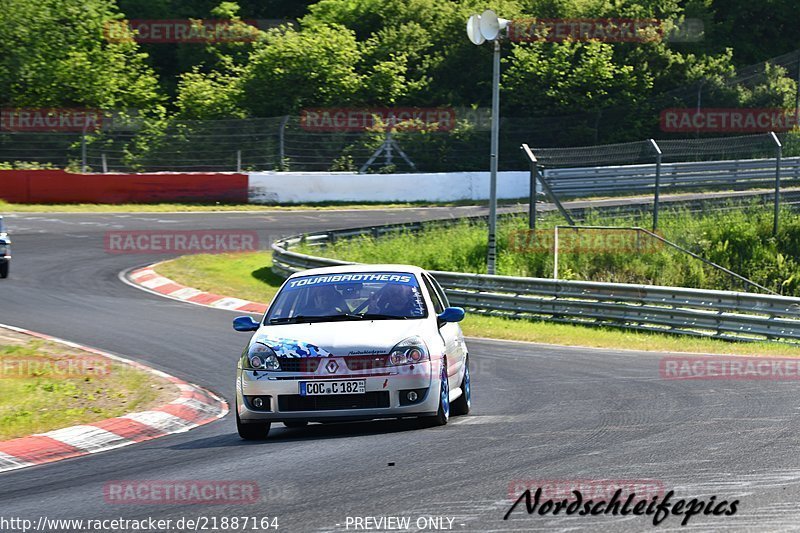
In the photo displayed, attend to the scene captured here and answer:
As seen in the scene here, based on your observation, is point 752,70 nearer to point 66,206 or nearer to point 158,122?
point 158,122

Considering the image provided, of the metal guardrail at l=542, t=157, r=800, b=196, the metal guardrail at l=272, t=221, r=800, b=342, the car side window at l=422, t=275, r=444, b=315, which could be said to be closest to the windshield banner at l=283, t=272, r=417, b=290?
the car side window at l=422, t=275, r=444, b=315

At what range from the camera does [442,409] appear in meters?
8.95

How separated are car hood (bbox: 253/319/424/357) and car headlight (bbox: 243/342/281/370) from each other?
4 centimetres

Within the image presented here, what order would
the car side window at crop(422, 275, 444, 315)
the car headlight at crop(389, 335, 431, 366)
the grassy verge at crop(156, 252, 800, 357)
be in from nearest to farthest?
the car headlight at crop(389, 335, 431, 366) < the car side window at crop(422, 275, 444, 315) < the grassy verge at crop(156, 252, 800, 357)

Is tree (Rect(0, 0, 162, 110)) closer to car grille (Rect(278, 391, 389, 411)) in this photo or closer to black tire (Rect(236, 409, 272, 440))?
black tire (Rect(236, 409, 272, 440))

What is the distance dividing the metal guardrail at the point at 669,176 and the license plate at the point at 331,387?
15.5 metres

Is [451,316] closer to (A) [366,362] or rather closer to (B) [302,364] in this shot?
(A) [366,362]

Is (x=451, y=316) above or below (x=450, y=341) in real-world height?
above

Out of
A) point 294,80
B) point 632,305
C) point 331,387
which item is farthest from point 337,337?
point 294,80

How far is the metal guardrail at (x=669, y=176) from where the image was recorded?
23484 mm

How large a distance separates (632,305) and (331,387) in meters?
11.7

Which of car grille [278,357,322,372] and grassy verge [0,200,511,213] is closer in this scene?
car grille [278,357,322,372]

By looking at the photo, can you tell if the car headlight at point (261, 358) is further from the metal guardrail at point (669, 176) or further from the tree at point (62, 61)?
the tree at point (62, 61)

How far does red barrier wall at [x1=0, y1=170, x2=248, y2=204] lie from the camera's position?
34.5m
